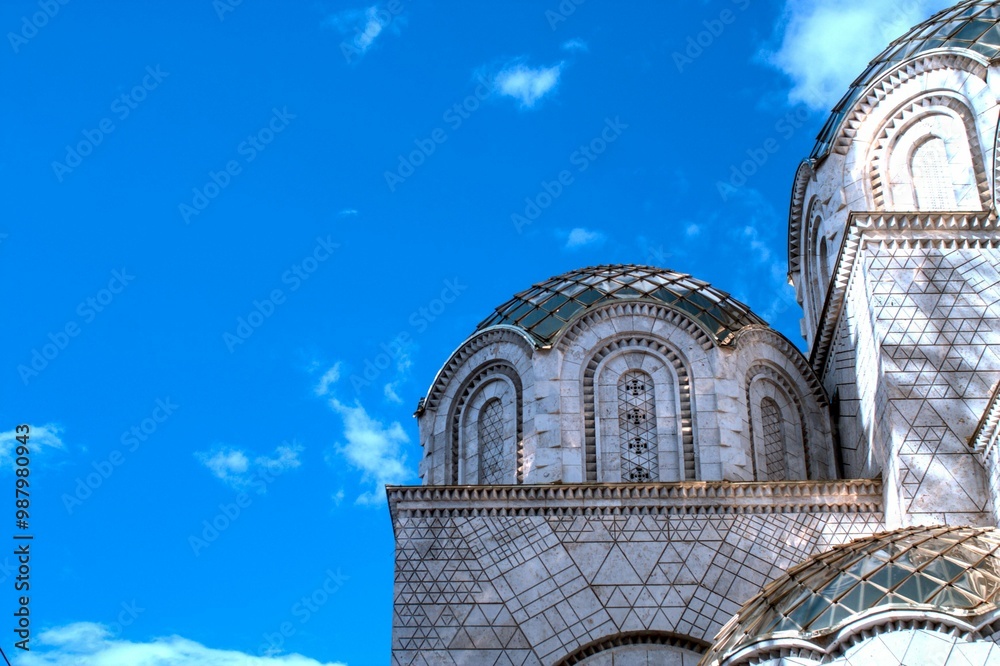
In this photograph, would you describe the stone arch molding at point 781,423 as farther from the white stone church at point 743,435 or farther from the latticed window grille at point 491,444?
the latticed window grille at point 491,444

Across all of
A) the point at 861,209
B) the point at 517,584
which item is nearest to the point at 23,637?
the point at 517,584

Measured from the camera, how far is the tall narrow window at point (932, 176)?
94.0ft

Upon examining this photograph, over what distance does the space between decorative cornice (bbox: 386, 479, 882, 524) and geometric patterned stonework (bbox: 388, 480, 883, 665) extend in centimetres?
2

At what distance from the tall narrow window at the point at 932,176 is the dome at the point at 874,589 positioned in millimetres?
8478

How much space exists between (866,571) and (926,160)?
1089 cm

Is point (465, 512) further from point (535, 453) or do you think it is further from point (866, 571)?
point (866, 571)

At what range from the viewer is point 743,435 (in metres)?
27.9

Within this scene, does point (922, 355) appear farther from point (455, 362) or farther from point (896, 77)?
point (455, 362)

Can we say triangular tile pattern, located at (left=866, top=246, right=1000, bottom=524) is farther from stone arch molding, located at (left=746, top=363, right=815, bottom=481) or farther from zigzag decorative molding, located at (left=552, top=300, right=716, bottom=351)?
zigzag decorative molding, located at (left=552, top=300, right=716, bottom=351)

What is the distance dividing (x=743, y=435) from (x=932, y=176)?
580 centimetres

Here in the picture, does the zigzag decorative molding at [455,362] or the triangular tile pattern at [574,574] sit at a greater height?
the zigzag decorative molding at [455,362]

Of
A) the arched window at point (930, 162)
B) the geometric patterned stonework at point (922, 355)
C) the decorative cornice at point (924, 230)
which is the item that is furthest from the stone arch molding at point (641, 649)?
the arched window at point (930, 162)

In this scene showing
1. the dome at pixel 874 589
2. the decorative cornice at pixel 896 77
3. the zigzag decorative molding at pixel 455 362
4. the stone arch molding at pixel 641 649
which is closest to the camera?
the dome at pixel 874 589

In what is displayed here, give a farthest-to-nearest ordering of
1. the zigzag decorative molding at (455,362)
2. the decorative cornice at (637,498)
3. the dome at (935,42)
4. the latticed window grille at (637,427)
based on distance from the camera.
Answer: the zigzag decorative molding at (455,362) < the dome at (935,42) < the latticed window grille at (637,427) < the decorative cornice at (637,498)
